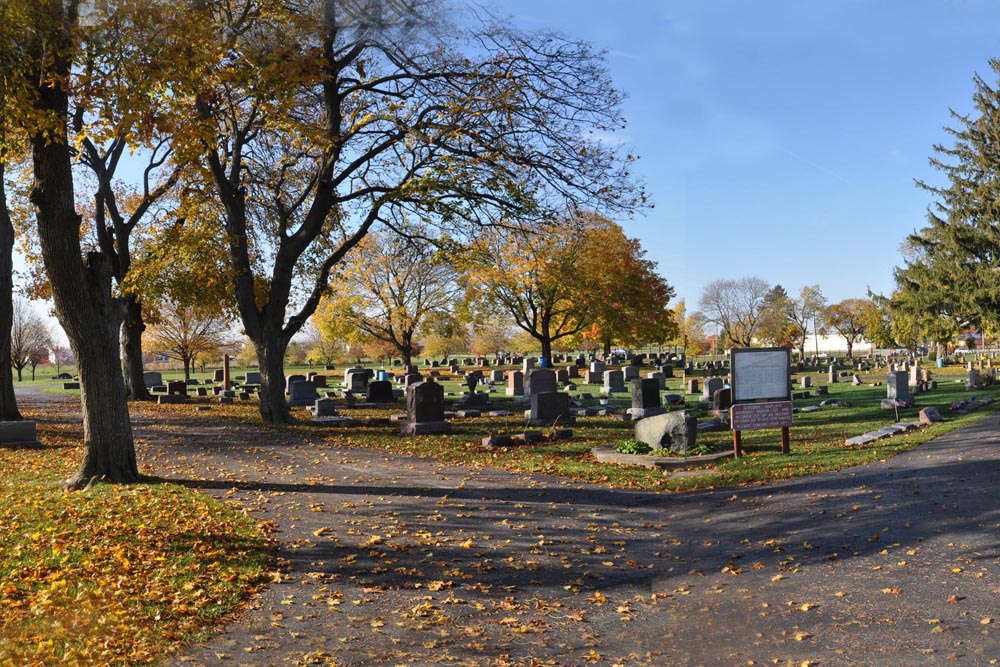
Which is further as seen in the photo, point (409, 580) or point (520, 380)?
point (520, 380)

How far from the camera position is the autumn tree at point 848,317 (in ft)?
285

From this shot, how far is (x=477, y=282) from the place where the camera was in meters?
44.6

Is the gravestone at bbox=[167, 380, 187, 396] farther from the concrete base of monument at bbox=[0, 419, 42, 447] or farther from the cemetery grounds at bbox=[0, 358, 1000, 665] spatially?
Answer: the concrete base of monument at bbox=[0, 419, 42, 447]

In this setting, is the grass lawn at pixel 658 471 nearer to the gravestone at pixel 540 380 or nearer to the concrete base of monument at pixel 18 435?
the gravestone at pixel 540 380

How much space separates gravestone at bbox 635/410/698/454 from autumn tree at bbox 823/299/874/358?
78.5 m

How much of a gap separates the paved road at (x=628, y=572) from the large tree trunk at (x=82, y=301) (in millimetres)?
1581

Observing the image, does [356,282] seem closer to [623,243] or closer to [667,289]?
[623,243]

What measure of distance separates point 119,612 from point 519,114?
12.7 m

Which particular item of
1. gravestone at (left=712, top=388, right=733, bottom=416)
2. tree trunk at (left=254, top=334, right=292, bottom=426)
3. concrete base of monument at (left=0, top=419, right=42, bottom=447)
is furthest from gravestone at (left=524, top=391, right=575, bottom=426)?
concrete base of monument at (left=0, top=419, right=42, bottom=447)

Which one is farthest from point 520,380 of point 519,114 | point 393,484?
point 393,484

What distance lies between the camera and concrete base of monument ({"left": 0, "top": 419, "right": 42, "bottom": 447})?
51.8ft

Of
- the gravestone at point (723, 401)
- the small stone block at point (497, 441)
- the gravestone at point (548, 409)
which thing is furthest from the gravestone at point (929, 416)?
the small stone block at point (497, 441)

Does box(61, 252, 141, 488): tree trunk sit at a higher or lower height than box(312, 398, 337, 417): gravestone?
higher

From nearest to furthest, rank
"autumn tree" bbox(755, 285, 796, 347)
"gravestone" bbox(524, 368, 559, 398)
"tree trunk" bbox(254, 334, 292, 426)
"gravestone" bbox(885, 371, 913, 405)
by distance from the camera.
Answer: "tree trunk" bbox(254, 334, 292, 426) < "gravestone" bbox(885, 371, 913, 405) < "gravestone" bbox(524, 368, 559, 398) < "autumn tree" bbox(755, 285, 796, 347)
